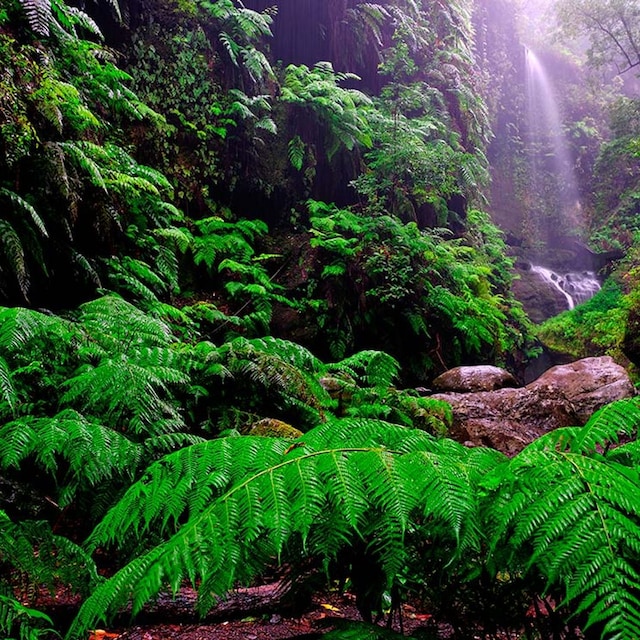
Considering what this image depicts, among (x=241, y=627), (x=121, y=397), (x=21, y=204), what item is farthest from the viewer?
(x=21, y=204)

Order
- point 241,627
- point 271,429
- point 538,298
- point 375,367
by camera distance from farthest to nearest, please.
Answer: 1. point 538,298
2. point 375,367
3. point 271,429
4. point 241,627

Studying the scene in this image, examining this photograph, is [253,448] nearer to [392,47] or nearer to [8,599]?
[8,599]

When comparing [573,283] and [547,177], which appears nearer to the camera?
[573,283]

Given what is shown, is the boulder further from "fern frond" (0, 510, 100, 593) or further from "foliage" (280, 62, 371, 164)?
"fern frond" (0, 510, 100, 593)

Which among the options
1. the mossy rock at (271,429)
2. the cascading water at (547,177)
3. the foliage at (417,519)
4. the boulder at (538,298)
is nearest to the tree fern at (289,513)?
the foliage at (417,519)

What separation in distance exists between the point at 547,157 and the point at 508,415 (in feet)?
74.8

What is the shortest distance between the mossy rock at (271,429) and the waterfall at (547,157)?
2250cm

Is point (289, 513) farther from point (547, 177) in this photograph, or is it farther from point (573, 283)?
point (547, 177)

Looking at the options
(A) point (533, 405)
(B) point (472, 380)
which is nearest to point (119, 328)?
(A) point (533, 405)

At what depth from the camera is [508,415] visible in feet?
18.9

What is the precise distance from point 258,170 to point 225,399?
18.4 ft

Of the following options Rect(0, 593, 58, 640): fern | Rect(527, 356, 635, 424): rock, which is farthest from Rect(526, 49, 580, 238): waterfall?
Rect(0, 593, 58, 640): fern

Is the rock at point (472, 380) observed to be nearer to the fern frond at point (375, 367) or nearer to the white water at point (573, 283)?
the fern frond at point (375, 367)

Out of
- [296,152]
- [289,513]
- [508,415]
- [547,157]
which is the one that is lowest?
[508,415]
